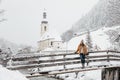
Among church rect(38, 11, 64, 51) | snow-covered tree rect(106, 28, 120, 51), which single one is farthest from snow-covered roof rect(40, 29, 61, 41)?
snow-covered tree rect(106, 28, 120, 51)

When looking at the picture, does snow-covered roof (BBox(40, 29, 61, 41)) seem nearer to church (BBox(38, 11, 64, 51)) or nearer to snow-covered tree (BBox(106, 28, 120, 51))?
church (BBox(38, 11, 64, 51))

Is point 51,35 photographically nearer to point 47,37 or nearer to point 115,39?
point 47,37

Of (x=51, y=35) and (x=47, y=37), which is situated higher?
(x=51, y=35)

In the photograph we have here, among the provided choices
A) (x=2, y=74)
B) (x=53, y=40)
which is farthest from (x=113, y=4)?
(x=53, y=40)

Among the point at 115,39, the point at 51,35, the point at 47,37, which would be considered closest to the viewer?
the point at 115,39

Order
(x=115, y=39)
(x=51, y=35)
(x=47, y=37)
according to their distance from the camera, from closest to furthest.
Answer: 1. (x=115, y=39)
2. (x=51, y=35)
3. (x=47, y=37)

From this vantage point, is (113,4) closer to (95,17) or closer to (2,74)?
(2,74)

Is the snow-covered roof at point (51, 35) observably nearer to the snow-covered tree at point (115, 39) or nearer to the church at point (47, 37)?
the church at point (47, 37)

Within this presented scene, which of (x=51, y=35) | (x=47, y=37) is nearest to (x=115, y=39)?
(x=51, y=35)

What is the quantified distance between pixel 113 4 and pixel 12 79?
24668mm

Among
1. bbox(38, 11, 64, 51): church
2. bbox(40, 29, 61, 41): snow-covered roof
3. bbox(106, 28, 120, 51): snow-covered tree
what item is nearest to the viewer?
bbox(106, 28, 120, 51): snow-covered tree

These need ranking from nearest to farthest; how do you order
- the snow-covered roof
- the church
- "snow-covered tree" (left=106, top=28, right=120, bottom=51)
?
"snow-covered tree" (left=106, top=28, right=120, bottom=51)
the church
the snow-covered roof

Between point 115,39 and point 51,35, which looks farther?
point 51,35

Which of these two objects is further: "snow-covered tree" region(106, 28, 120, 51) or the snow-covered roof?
the snow-covered roof
